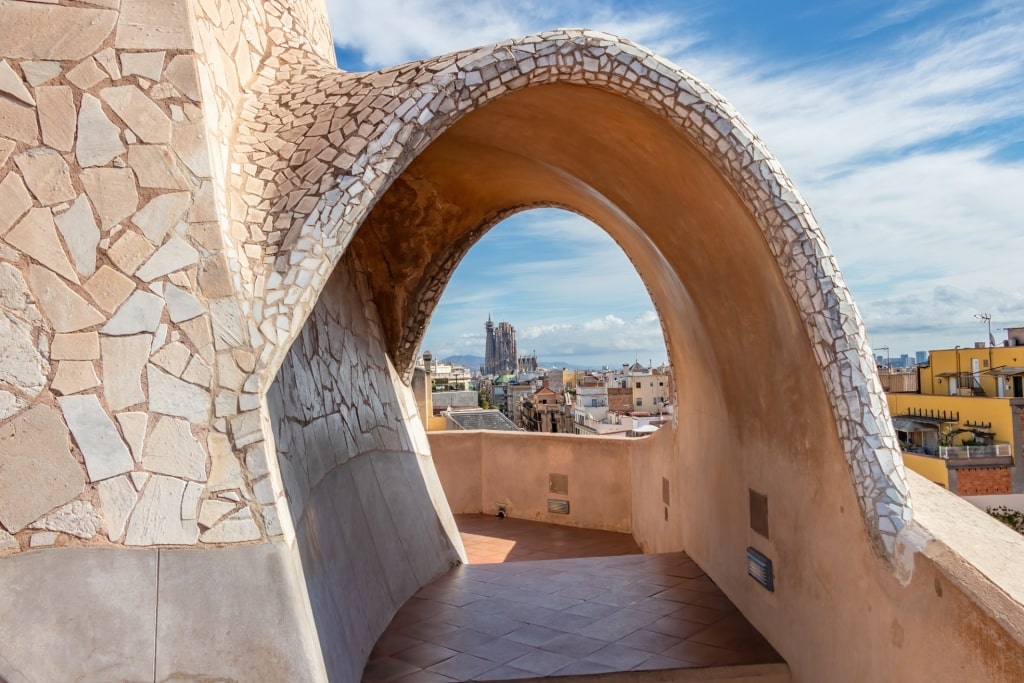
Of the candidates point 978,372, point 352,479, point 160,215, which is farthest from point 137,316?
point 978,372

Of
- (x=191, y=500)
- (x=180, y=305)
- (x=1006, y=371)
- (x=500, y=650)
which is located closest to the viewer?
(x=191, y=500)

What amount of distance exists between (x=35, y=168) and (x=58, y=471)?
1.22m

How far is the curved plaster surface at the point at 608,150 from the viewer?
3.51 metres

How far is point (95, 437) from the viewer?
3.04m

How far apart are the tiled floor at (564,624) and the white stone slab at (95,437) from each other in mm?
1890

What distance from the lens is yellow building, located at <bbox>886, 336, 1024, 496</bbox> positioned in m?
16.1

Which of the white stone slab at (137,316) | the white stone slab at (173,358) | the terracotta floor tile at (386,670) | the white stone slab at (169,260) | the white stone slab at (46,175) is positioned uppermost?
Result: the white stone slab at (46,175)

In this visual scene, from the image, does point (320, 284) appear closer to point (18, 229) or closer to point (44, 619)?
point (18, 229)

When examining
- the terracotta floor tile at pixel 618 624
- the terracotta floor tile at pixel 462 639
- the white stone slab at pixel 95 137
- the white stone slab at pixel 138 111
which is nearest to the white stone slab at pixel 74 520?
the white stone slab at pixel 95 137

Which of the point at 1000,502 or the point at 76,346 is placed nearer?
the point at 76,346

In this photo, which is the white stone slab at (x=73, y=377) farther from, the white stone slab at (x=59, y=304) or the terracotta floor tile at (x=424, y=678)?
the terracotta floor tile at (x=424, y=678)

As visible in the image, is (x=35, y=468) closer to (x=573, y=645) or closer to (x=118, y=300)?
(x=118, y=300)

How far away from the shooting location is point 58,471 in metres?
3.01

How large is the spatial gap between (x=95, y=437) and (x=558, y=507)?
6529 millimetres
